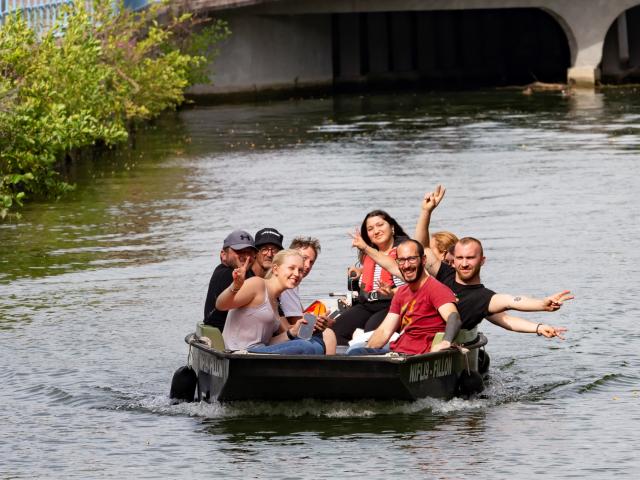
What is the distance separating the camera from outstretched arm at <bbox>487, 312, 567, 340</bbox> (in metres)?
12.8

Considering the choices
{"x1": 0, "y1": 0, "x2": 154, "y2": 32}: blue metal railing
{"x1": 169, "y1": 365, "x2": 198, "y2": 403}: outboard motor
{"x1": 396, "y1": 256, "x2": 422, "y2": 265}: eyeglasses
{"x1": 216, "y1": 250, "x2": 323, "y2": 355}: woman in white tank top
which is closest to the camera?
{"x1": 216, "y1": 250, "x2": 323, "y2": 355}: woman in white tank top

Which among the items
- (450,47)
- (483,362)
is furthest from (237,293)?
(450,47)

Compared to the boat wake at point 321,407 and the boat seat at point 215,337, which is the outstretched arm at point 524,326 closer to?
the boat wake at point 321,407

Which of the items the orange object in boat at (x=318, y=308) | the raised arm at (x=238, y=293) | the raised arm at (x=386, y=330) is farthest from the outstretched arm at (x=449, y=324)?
Result: the orange object in boat at (x=318, y=308)

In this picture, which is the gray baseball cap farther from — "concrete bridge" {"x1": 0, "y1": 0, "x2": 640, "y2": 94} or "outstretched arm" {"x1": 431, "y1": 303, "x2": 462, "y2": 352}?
"concrete bridge" {"x1": 0, "y1": 0, "x2": 640, "y2": 94}

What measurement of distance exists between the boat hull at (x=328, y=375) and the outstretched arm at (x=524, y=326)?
0.45m

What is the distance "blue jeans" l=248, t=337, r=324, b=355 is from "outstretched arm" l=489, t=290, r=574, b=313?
5.21 feet

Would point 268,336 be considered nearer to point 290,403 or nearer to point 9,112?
point 290,403

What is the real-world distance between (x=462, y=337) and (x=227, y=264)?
2.00 metres

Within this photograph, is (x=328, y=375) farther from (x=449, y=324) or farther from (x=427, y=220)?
(x=427, y=220)

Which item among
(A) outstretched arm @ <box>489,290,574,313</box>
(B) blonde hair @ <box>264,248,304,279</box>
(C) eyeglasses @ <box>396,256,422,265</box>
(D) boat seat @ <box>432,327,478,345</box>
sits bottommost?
(D) boat seat @ <box>432,327,478,345</box>

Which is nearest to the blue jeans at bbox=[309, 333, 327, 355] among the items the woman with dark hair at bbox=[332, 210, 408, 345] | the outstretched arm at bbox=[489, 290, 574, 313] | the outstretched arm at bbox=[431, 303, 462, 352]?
the outstretched arm at bbox=[431, 303, 462, 352]

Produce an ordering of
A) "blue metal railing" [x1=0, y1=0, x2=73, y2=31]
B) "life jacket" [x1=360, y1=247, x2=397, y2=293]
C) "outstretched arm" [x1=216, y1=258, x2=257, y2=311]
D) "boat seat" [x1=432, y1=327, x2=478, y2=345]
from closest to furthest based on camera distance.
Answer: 1. "outstretched arm" [x1=216, y1=258, x2=257, y2=311]
2. "boat seat" [x1=432, y1=327, x2=478, y2=345]
3. "life jacket" [x1=360, y1=247, x2=397, y2=293]
4. "blue metal railing" [x1=0, y1=0, x2=73, y2=31]

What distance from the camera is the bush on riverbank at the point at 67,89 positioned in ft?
88.3
